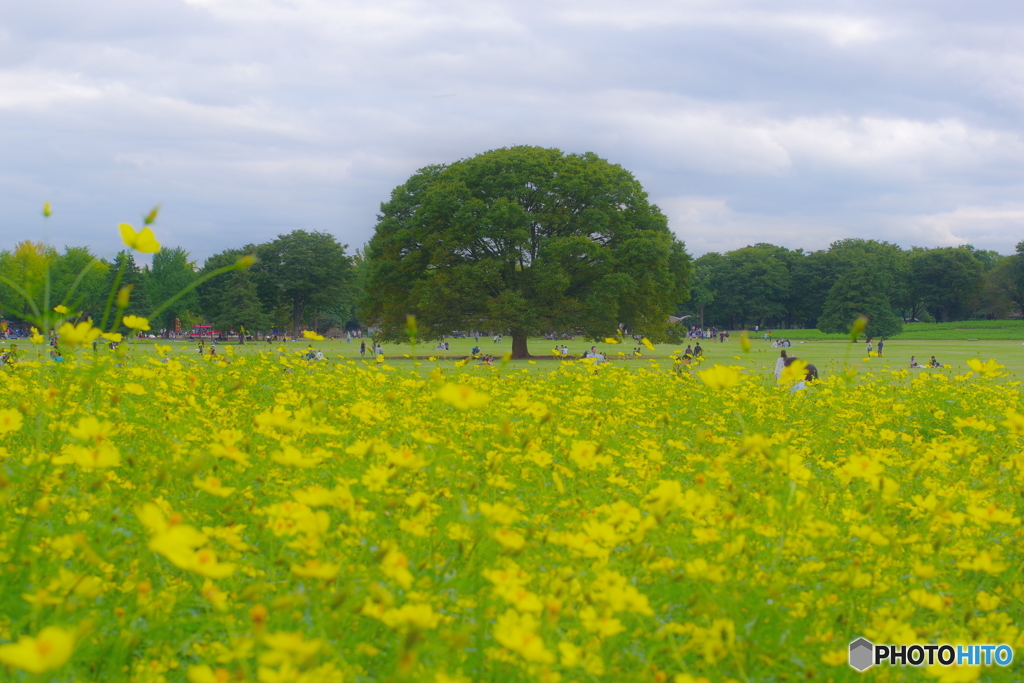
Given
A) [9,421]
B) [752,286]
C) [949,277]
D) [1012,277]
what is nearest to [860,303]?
[752,286]

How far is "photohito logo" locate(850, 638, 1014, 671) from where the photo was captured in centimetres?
234

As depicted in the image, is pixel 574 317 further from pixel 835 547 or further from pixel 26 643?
pixel 26 643

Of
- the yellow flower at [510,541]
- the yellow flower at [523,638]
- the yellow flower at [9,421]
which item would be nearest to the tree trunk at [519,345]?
the yellow flower at [9,421]

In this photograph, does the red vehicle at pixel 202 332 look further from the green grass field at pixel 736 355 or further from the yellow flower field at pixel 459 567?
the yellow flower field at pixel 459 567

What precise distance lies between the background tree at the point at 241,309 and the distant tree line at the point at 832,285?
4682 centimetres

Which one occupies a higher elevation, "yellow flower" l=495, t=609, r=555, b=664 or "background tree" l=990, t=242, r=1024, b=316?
"background tree" l=990, t=242, r=1024, b=316

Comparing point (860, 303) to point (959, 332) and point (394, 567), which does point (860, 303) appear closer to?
point (959, 332)

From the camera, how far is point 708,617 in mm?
2395

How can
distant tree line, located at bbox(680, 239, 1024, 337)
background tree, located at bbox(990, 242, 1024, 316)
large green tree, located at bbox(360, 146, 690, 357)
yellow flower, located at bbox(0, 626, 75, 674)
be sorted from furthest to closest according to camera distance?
distant tree line, located at bbox(680, 239, 1024, 337) < background tree, located at bbox(990, 242, 1024, 316) < large green tree, located at bbox(360, 146, 690, 357) < yellow flower, located at bbox(0, 626, 75, 674)

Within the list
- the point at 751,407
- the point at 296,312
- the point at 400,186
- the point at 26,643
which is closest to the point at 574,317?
the point at 400,186

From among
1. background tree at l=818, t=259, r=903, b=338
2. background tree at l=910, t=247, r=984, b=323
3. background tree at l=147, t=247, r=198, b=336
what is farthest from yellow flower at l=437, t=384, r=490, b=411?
background tree at l=910, t=247, r=984, b=323

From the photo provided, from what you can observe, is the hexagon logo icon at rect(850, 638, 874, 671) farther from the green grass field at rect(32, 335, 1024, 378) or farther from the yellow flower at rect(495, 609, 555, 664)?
the green grass field at rect(32, 335, 1024, 378)

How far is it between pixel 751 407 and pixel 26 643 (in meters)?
7.17

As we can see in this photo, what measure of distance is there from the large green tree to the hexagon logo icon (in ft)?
92.7
